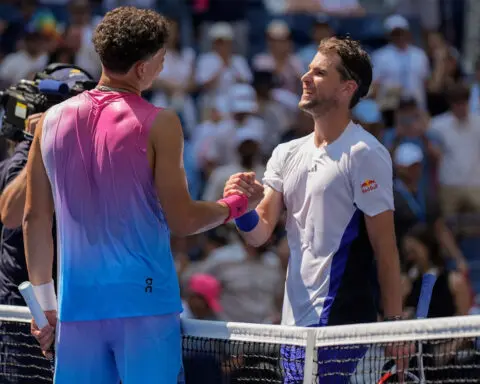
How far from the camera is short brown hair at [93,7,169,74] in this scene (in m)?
4.43

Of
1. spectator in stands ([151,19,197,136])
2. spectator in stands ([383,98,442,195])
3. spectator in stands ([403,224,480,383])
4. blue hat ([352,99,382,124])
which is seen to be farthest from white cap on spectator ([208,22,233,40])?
spectator in stands ([403,224,480,383])

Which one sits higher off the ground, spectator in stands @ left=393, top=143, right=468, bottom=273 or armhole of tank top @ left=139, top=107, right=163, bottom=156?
spectator in stands @ left=393, top=143, right=468, bottom=273

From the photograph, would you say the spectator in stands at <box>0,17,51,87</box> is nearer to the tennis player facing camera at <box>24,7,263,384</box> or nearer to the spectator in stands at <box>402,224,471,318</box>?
the spectator in stands at <box>402,224,471,318</box>

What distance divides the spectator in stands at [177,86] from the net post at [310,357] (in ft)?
28.3

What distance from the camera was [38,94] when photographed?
5.66 metres

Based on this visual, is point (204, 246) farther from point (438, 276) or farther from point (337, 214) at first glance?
point (337, 214)

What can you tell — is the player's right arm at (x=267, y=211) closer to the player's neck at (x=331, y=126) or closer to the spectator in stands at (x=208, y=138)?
the player's neck at (x=331, y=126)

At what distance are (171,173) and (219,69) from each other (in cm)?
918

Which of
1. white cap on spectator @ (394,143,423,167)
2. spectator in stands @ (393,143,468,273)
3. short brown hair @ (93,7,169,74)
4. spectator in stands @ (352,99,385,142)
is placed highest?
spectator in stands @ (352,99,385,142)

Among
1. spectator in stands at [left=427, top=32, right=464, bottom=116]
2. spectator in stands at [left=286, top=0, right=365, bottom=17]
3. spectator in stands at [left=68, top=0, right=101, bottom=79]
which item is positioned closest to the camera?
spectator in stands at [left=68, top=0, right=101, bottom=79]

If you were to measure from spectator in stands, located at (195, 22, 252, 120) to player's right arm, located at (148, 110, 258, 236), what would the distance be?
349 inches

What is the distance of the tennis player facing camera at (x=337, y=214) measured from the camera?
510 cm

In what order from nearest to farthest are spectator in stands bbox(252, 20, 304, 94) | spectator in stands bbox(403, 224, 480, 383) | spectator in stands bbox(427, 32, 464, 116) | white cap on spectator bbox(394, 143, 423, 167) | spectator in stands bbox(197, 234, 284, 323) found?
spectator in stands bbox(403, 224, 480, 383), spectator in stands bbox(197, 234, 284, 323), white cap on spectator bbox(394, 143, 423, 167), spectator in stands bbox(252, 20, 304, 94), spectator in stands bbox(427, 32, 464, 116)

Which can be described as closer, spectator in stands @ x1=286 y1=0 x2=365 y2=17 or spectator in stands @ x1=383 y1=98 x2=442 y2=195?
spectator in stands @ x1=383 y1=98 x2=442 y2=195
